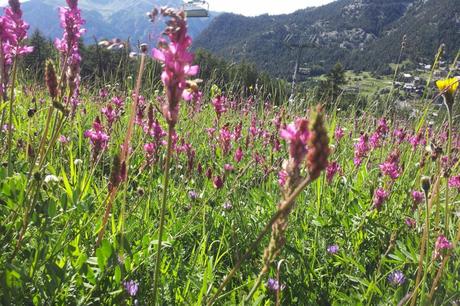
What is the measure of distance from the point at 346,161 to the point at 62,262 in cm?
283

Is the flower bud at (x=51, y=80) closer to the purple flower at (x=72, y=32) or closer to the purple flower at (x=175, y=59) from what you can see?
the purple flower at (x=72, y=32)

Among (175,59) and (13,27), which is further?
(13,27)

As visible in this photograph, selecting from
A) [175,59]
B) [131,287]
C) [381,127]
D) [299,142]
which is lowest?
[131,287]

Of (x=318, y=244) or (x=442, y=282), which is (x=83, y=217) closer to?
(x=318, y=244)

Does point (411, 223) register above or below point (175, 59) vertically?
below

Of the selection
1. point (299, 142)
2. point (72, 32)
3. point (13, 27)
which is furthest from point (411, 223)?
point (13, 27)

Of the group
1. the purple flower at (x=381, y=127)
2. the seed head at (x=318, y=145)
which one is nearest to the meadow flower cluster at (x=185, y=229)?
the seed head at (x=318, y=145)

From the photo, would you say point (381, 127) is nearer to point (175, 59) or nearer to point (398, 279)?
point (398, 279)

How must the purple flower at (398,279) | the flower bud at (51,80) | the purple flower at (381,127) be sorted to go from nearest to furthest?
1. the flower bud at (51,80)
2. the purple flower at (398,279)
3. the purple flower at (381,127)

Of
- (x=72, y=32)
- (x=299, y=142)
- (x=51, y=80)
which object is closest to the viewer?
(x=299, y=142)

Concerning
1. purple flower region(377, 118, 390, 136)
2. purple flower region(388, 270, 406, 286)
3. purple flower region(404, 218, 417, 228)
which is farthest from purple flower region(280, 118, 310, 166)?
purple flower region(377, 118, 390, 136)

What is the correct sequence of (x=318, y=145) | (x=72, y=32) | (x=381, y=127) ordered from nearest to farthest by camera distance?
1. (x=318, y=145)
2. (x=72, y=32)
3. (x=381, y=127)

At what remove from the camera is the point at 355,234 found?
2.33m

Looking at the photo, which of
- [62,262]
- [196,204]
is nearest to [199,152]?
[196,204]
